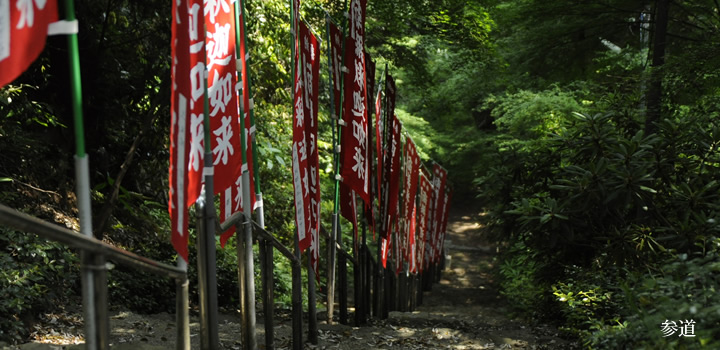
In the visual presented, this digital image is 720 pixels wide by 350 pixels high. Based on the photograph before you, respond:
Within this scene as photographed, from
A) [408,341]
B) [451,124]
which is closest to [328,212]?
[408,341]

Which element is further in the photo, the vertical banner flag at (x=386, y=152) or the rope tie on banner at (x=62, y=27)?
the vertical banner flag at (x=386, y=152)

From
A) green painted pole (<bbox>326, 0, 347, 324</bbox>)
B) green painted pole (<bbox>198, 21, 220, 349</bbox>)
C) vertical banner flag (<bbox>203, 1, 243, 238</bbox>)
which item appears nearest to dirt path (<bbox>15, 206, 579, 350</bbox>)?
green painted pole (<bbox>326, 0, 347, 324</bbox>)

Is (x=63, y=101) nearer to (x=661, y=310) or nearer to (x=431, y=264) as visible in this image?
(x=661, y=310)

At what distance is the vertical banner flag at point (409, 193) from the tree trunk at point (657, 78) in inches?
198

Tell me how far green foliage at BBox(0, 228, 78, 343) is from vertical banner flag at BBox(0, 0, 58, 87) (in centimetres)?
308

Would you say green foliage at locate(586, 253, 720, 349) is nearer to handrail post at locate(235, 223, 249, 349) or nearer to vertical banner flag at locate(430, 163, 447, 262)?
handrail post at locate(235, 223, 249, 349)

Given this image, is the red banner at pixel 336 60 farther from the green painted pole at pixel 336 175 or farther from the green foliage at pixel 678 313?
the green foliage at pixel 678 313

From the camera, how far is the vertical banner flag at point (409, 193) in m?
12.8

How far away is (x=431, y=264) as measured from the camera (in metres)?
19.8

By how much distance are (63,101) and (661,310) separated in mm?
7298

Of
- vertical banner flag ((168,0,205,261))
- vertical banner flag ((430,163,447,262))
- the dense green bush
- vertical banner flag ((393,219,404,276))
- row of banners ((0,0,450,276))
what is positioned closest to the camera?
row of banners ((0,0,450,276))

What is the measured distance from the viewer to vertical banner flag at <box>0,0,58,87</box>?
8.05ft

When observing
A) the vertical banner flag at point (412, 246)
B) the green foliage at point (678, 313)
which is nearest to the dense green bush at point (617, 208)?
the green foliage at point (678, 313)

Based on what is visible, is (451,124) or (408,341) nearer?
(408,341)
